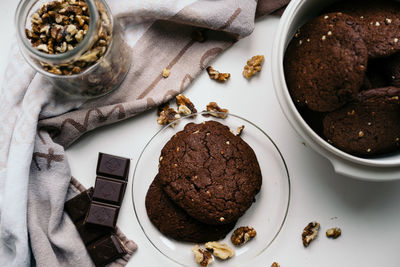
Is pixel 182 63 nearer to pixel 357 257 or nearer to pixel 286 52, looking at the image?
pixel 286 52

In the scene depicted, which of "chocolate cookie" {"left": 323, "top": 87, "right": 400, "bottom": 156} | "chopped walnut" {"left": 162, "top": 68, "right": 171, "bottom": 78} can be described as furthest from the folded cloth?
"chocolate cookie" {"left": 323, "top": 87, "right": 400, "bottom": 156}

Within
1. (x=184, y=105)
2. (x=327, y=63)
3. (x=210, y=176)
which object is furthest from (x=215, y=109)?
(x=327, y=63)

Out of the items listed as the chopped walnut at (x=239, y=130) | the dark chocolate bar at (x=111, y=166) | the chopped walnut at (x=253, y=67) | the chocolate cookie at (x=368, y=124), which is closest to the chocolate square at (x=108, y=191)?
the dark chocolate bar at (x=111, y=166)

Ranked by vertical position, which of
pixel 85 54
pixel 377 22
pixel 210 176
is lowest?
pixel 210 176

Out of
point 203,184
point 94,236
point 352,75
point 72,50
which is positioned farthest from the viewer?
point 94,236

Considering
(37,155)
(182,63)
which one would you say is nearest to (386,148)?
(182,63)

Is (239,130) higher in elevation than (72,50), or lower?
lower

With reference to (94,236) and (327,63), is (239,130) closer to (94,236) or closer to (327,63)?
(327,63)
